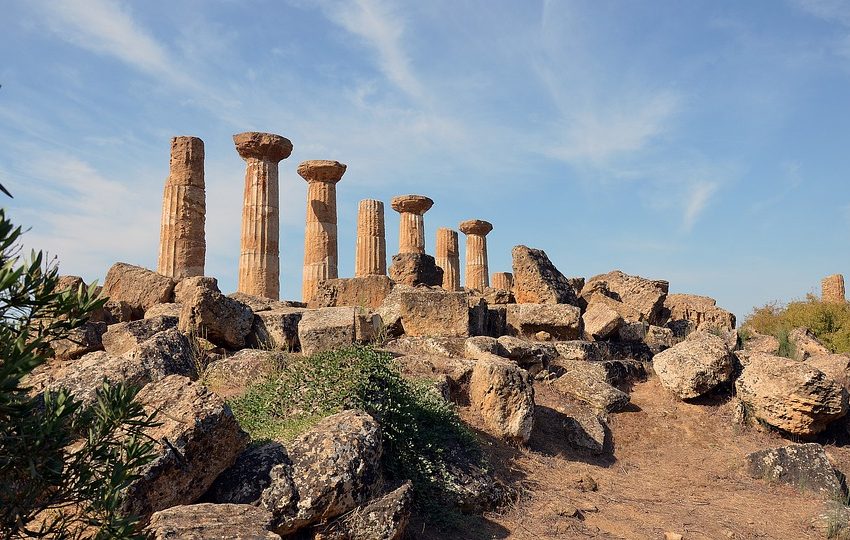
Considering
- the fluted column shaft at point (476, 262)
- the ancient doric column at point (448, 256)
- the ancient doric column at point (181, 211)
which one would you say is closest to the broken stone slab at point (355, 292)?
the ancient doric column at point (181, 211)

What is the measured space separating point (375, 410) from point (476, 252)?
21.3 meters

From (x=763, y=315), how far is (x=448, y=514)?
63.0ft

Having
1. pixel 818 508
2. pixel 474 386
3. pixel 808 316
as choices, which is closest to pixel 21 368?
pixel 474 386

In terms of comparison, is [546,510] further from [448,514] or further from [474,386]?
[474,386]

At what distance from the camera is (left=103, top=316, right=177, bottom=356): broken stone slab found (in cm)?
989

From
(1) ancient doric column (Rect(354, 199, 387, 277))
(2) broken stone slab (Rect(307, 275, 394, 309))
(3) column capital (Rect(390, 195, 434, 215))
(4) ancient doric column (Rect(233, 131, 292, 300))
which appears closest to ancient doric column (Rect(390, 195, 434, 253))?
(3) column capital (Rect(390, 195, 434, 215))

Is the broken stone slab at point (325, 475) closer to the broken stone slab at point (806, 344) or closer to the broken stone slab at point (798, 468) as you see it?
the broken stone slab at point (798, 468)

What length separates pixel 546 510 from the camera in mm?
6828

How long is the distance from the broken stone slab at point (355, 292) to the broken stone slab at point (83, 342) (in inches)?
161

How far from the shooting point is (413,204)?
2411 centimetres

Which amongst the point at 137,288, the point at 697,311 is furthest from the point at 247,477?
the point at 697,311

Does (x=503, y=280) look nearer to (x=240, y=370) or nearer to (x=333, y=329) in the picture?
(x=333, y=329)

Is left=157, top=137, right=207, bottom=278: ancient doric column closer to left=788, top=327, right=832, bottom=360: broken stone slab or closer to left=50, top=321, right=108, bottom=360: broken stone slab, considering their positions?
left=50, top=321, right=108, bottom=360: broken stone slab

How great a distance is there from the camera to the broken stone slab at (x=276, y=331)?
10500mm
